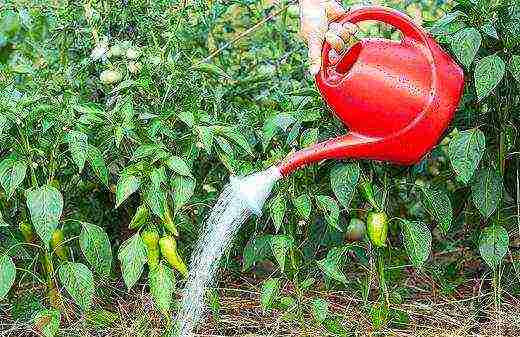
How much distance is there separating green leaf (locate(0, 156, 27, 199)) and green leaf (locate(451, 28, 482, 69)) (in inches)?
38.7

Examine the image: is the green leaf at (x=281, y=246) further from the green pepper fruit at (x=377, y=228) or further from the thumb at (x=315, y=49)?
the thumb at (x=315, y=49)

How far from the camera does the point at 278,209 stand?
2.22m

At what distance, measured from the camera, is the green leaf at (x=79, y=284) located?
7.42ft

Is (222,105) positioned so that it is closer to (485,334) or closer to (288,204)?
(288,204)

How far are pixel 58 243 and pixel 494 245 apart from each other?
3.39 ft

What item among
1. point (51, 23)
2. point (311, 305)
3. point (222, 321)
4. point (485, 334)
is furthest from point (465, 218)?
point (51, 23)

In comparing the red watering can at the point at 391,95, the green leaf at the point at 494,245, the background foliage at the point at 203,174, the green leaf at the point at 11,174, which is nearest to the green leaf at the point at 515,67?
the background foliage at the point at 203,174

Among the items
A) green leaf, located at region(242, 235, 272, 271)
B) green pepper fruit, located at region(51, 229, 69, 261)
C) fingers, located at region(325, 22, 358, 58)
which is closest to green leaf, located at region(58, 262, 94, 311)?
green pepper fruit, located at region(51, 229, 69, 261)

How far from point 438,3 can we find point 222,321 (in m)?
1.32

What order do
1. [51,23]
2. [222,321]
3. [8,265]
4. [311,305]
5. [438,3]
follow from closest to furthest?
[8,265] < [311,305] < [222,321] < [51,23] < [438,3]

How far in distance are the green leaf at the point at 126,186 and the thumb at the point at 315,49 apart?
1.60 ft

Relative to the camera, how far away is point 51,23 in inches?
112

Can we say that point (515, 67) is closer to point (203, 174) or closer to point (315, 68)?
point (315, 68)

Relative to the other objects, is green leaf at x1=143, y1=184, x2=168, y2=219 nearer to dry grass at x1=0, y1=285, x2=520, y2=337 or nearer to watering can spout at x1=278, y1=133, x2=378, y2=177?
watering can spout at x1=278, y1=133, x2=378, y2=177
